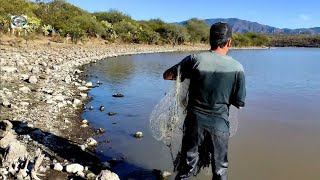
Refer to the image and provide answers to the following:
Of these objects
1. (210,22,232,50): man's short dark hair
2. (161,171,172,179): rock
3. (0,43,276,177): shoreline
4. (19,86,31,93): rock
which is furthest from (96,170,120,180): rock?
(19,86,31,93): rock

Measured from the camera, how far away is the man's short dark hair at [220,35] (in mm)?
4871

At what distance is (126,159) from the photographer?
8.83m

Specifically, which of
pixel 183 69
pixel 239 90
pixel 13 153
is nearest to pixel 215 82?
pixel 239 90

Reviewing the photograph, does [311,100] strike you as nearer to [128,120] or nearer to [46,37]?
[128,120]

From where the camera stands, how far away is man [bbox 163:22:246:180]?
15.9ft

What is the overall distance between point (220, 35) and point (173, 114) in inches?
69.3

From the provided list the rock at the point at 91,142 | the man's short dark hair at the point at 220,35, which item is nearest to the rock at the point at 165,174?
the rock at the point at 91,142

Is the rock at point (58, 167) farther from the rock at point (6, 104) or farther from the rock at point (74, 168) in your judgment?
the rock at point (6, 104)

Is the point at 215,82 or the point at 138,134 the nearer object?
the point at 215,82

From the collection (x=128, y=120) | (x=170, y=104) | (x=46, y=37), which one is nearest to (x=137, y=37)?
(x=46, y=37)

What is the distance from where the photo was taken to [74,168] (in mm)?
7352

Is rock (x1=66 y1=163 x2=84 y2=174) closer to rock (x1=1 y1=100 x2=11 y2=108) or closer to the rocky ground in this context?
the rocky ground

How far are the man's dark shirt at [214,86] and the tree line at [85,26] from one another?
127 ft

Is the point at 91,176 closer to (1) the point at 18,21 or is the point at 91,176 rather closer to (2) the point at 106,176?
(2) the point at 106,176
